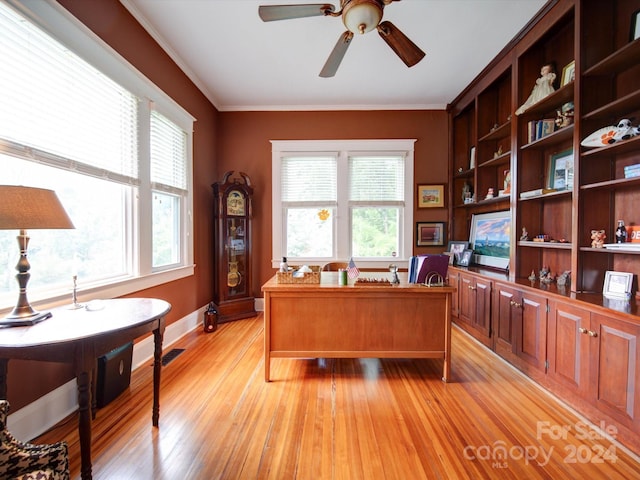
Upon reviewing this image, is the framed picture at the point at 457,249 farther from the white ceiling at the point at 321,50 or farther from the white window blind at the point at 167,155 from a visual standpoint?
the white window blind at the point at 167,155

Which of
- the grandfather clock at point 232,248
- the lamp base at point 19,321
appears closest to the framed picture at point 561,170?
the grandfather clock at point 232,248

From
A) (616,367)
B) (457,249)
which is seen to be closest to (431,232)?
(457,249)

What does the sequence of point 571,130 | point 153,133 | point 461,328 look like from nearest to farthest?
point 571,130 < point 153,133 < point 461,328

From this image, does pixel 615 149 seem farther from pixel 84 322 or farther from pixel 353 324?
pixel 84 322

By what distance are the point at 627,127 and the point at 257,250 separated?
3945mm

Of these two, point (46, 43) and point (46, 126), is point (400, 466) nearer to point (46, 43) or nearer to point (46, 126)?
point (46, 126)

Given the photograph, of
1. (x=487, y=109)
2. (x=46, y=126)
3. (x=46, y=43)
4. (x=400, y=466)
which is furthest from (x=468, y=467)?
(x=487, y=109)

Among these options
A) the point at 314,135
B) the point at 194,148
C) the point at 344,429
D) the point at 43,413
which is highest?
the point at 314,135

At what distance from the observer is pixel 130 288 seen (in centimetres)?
228

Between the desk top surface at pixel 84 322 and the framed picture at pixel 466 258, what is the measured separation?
3.37m

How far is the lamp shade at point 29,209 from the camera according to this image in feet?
3.65

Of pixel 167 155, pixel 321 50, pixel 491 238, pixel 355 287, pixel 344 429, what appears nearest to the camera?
pixel 344 429

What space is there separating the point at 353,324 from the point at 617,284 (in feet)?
6.17

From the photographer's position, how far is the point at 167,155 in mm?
2898
